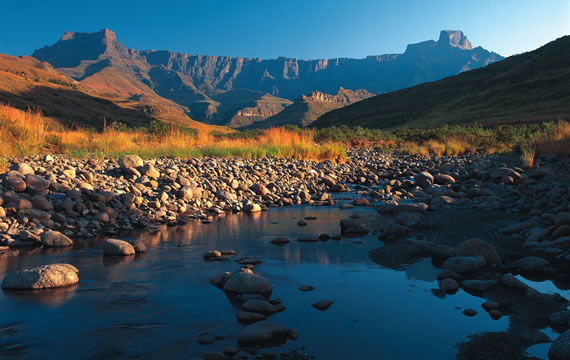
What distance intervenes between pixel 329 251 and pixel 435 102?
3064 inches

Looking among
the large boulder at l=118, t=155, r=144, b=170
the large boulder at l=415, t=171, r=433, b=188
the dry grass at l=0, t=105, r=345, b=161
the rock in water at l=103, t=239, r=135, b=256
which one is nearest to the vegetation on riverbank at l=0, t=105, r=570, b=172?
the dry grass at l=0, t=105, r=345, b=161

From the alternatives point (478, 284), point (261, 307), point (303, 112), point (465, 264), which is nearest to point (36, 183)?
point (261, 307)

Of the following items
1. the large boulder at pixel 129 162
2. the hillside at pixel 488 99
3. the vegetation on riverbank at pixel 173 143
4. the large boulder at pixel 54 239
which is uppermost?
the hillside at pixel 488 99

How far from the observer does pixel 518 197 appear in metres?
8.17

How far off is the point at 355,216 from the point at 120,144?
8.21 m

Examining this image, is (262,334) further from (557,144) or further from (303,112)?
(303,112)

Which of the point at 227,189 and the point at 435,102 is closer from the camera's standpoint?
the point at 227,189

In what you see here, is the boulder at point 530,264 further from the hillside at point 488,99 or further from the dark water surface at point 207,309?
the hillside at point 488,99

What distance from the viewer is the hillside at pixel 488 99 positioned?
46281 millimetres

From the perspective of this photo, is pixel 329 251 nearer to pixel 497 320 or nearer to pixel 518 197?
pixel 497 320

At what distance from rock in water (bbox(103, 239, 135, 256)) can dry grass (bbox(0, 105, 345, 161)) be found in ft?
17.0

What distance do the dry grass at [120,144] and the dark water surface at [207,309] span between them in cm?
622

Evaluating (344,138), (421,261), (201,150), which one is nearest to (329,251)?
(421,261)

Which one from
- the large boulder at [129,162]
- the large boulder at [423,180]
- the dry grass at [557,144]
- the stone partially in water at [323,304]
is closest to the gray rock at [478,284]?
the stone partially in water at [323,304]
